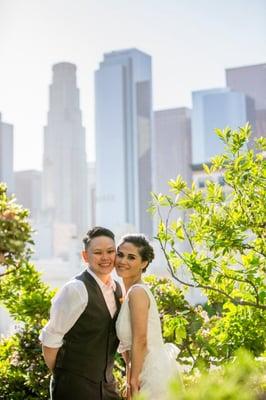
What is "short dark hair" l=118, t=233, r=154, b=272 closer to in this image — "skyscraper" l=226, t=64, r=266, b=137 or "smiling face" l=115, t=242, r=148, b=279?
"smiling face" l=115, t=242, r=148, b=279

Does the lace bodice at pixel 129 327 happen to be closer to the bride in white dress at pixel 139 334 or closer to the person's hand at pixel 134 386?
the bride in white dress at pixel 139 334

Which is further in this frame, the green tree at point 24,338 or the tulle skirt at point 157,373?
the green tree at point 24,338

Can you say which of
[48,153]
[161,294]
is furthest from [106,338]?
[48,153]

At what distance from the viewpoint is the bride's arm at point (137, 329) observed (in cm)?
246

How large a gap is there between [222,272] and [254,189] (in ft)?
1.62

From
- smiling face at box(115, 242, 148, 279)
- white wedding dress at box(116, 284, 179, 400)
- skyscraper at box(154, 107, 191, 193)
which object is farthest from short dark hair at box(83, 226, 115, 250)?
skyscraper at box(154, 107, 191, 193)

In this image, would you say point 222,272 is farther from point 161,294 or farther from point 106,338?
point 106,338

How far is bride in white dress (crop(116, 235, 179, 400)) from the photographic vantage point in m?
2.47

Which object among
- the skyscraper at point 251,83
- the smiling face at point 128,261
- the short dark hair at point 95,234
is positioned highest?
the skyscraper at point 251,83

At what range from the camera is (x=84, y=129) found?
13750 centimetres

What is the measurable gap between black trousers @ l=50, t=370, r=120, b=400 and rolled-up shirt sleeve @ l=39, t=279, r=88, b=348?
14 cm

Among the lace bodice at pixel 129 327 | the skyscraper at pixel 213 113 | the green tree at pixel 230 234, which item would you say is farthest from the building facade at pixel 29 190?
the lace bodice at pixel 129 327

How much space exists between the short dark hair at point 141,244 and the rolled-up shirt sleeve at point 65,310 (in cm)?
31

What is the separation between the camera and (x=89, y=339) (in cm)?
245
